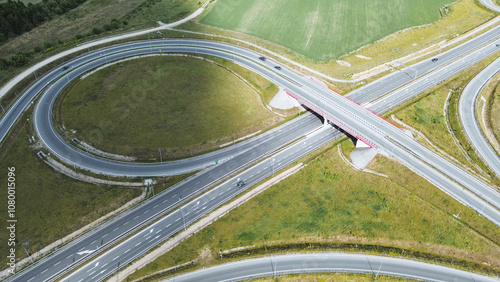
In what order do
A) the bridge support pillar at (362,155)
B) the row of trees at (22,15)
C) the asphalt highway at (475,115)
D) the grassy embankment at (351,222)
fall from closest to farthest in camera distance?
1. the grassy embankment at (351,222)
2. the bridge support pillar at (362,155)
3. the asphalt highway at (475,115)
4. the row of trees at (22,15)

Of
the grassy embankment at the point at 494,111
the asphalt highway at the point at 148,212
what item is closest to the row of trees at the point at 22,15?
Answer: the asphalt highway at the point at 148,212

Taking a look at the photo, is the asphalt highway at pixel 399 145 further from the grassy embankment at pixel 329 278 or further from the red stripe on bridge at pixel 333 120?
the grassy embankment at pixel 329 278

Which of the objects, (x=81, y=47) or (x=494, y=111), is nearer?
(x=494, y=111)

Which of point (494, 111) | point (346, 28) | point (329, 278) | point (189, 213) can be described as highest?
point (346, 28)

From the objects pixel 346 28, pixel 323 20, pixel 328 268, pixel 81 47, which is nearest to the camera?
pixel 328 268

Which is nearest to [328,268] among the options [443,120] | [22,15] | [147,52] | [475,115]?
[443,120]

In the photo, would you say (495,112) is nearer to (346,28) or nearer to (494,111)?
(494,111)
